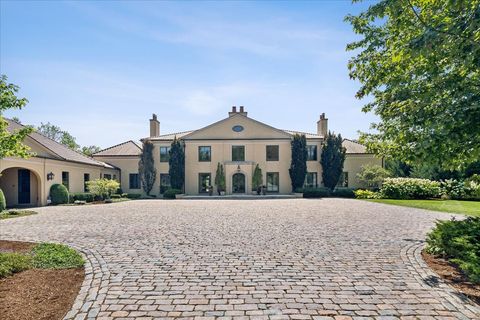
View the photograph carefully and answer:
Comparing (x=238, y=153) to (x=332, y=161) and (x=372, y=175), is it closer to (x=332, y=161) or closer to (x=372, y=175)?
(x=332, y=161)

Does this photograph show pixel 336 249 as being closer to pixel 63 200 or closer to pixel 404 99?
pixel 404 99

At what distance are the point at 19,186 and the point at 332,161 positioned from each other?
89.1ft

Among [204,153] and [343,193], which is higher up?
[204,153]

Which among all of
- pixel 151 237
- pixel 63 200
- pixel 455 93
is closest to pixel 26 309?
pixel 151 237

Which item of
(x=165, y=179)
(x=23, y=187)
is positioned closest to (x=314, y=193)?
(x=165, y=179)

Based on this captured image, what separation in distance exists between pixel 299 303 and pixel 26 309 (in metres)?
3.81

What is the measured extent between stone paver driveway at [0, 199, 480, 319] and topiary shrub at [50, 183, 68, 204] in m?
12.9

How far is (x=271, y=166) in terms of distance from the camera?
3222cm

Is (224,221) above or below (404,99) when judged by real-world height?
below

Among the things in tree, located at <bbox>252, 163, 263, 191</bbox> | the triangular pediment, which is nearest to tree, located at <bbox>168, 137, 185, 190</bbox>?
the triangular pediment

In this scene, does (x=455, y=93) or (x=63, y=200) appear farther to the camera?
(x=63, y=200)

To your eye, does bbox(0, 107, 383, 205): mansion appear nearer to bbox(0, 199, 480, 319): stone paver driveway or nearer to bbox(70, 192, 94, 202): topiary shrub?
bbox(70, 192, 94, 202): topiary shrub

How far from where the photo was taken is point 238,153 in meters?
32.5

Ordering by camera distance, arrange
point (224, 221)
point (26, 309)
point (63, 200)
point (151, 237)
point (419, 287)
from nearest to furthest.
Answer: point (26, 309) < point (419, 287) < point (151, 237) < point (224, 221) < point (63, 200)
